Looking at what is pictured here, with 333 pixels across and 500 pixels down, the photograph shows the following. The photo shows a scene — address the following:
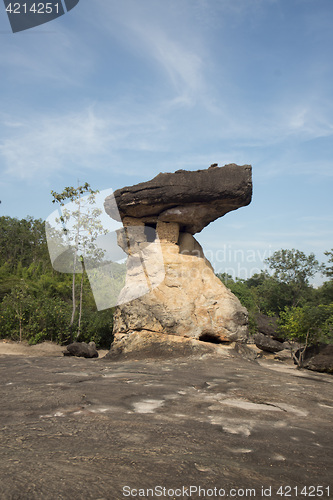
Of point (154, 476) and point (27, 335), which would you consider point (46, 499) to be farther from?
point (27, 335)

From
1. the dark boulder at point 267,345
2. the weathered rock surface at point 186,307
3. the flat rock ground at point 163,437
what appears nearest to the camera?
the flat rock ground at point 163,437

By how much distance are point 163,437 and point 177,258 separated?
21.6 ft

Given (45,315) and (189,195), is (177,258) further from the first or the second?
(45,315)

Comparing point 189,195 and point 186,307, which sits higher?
point 189,195

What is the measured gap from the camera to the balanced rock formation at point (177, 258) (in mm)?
8320

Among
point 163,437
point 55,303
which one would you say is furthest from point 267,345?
point 163,437

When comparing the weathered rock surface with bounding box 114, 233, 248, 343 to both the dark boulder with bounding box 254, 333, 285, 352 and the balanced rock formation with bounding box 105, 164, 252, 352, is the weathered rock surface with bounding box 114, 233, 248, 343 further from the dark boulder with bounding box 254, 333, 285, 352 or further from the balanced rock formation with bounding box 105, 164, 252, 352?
the dark boulder with bounding box 254, 333, 285, 352

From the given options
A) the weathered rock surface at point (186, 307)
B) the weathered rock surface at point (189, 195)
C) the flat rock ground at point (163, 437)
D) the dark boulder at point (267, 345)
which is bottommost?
the dark boulder at point (267, 345)

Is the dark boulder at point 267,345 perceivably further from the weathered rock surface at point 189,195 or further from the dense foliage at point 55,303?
the weathered rock surface at point 189,195

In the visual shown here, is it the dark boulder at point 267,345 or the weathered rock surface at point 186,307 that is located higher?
the weathered rock surface at point 186,307

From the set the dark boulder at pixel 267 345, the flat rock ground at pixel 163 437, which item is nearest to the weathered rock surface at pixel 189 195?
the flat rock ground at pixel 163 437

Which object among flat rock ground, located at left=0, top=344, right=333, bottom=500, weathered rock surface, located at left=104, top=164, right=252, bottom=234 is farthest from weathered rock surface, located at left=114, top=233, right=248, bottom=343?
flat rock ground, located at left=0, top=344, right=333, bottom=500

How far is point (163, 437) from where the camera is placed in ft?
9.07

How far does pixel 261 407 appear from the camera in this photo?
382cm
